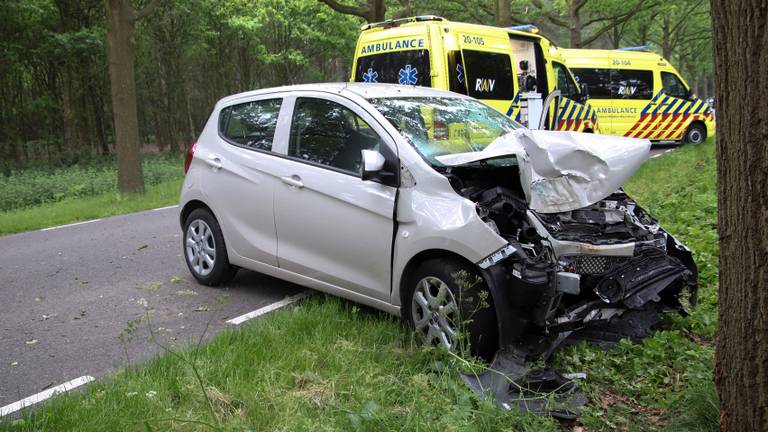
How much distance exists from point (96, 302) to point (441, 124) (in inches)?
139

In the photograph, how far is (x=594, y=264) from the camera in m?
3.97

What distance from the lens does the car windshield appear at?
4.46 meters

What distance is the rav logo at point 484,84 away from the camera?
10367mm

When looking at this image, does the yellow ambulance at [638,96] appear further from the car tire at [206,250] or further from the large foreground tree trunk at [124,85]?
the car tire at [206,250]

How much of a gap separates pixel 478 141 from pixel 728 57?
2416 millimetres

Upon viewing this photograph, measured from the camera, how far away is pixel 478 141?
473 cm

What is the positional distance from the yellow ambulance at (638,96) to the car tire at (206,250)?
15211 mm

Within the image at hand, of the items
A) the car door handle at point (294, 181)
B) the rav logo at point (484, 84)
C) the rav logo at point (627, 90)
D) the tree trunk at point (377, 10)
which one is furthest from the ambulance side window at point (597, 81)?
the car door handle at point (294, 181)

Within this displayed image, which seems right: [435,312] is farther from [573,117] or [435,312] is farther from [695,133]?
[695,133]

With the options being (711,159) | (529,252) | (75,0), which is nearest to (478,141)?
(529,252)

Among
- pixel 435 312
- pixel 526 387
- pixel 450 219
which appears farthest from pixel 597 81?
pixel 526 387

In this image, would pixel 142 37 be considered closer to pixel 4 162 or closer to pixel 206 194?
pixel 4 162

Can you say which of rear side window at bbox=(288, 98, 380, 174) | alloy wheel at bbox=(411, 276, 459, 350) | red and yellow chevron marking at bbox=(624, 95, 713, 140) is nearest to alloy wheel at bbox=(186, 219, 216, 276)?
rear side window at bbox=(288, 98, 380, 174)

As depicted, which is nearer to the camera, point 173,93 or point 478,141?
point 478,141
